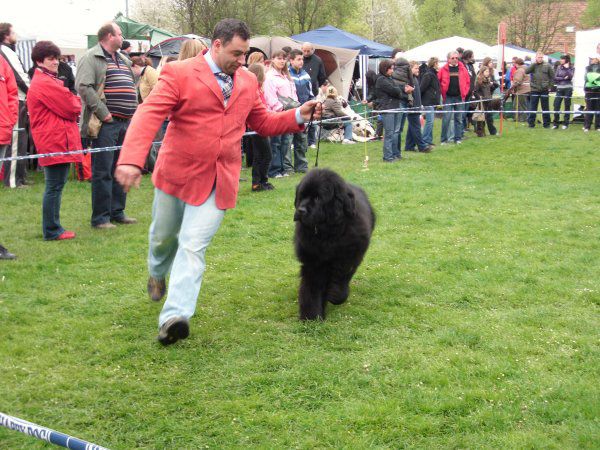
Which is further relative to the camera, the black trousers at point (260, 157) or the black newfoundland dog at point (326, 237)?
the black trousers at point (260, 157)

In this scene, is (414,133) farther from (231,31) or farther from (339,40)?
(231,31)

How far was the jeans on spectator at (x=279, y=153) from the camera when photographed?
13156 mm

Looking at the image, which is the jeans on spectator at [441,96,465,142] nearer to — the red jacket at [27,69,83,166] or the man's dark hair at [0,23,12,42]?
the man's dark hair at [0,23,12,42]

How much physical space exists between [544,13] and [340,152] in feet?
135

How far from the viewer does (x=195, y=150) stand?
483cm

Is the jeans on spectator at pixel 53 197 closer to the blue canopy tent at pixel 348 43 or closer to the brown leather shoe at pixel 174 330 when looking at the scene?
the brown leather shoe at pixel 174 330

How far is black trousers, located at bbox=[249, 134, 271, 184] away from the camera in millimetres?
11359

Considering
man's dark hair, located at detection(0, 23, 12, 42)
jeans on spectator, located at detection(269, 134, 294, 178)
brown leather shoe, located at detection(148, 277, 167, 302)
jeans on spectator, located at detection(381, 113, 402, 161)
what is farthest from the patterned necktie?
jeans on spectator, located at detection(381, 113, 402, 161)

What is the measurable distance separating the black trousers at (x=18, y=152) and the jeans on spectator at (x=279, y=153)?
4560mm

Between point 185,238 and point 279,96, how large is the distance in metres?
8.51

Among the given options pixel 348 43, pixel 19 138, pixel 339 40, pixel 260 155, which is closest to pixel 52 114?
pixel 260 155

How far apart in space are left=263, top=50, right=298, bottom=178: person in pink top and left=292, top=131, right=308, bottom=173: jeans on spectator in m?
0.16

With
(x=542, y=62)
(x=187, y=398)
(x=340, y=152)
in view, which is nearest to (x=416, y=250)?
(x=187, y=398)

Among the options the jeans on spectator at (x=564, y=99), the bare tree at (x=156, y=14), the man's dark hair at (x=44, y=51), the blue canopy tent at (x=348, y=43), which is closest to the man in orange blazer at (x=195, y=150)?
the man's dark hair at (x=44, y=51)
